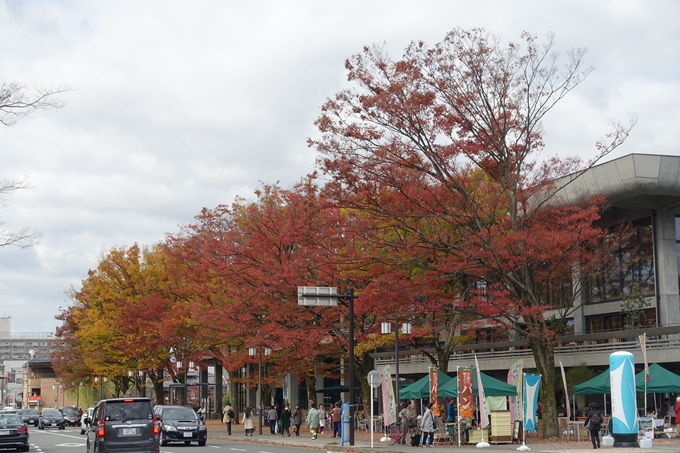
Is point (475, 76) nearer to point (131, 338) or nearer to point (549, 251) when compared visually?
point (549, 251)

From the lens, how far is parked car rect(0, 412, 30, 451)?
29.3m

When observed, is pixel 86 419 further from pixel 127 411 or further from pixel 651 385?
pixel 651 385

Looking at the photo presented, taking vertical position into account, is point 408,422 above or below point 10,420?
below

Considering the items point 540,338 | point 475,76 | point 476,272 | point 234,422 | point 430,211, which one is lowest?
point 234,422

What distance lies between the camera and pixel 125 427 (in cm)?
2130

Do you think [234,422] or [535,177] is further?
[234,422]

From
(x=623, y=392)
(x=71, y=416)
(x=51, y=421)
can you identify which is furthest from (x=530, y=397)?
(x=71, y=416)

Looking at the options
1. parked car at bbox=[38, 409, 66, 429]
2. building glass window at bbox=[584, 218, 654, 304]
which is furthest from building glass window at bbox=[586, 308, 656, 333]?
parked car at bbox=[38, 409, 66, 429]

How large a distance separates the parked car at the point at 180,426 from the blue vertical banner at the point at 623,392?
649 inches

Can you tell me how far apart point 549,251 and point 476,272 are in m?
2.86

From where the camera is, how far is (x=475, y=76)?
95.2ft

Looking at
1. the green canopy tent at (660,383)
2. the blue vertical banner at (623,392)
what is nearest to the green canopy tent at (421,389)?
the green canopy tent at (660,383)

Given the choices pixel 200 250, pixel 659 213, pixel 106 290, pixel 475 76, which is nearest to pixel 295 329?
pixel 200 250

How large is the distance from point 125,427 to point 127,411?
502 mm
